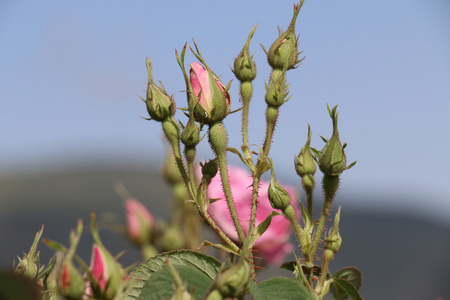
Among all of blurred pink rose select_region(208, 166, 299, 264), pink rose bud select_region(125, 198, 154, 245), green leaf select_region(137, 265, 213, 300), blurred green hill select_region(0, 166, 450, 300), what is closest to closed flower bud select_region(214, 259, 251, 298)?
green leaf select_region(137, 265, 213, 300)

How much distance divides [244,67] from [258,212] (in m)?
0.31

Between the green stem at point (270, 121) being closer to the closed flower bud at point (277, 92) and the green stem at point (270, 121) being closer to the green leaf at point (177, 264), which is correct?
the closed flower bud at point (277, 92)

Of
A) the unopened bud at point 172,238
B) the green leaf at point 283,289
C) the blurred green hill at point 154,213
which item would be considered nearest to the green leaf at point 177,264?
the green leaf at point 283,289

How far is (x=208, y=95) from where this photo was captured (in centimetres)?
52

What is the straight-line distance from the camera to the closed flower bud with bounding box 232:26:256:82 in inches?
23.1

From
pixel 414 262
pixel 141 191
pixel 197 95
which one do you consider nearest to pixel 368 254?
pixel 414 262

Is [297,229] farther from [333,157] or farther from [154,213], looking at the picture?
[154,213]

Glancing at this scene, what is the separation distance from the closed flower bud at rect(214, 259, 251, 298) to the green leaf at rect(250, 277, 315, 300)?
0.30 feet

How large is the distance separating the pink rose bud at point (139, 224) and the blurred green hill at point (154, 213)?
15.4ft

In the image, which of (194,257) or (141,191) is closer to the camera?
(194,257)

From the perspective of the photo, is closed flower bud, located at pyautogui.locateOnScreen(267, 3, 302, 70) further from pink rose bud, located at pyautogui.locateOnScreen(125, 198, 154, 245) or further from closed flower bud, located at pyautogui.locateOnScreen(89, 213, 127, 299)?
pink rose bud, located at pyautogui.locateOnScreen(125, 198, 154, 245)

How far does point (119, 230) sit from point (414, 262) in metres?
9.45

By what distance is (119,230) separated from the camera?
1.16 meters

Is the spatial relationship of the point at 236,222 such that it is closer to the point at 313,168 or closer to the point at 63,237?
the point at 313,168
